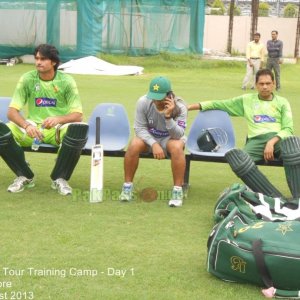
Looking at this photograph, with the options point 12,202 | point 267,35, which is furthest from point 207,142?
point 267,35

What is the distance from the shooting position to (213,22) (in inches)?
1355

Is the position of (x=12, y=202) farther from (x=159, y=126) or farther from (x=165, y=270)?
(x=165, y=270)

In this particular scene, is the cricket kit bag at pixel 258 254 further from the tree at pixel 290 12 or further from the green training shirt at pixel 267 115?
the tree at pixel 290 12

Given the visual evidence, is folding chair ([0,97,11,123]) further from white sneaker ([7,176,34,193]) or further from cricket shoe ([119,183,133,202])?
cricket shoe ([119,183,133,202])

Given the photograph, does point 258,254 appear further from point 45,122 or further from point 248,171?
point 45,122

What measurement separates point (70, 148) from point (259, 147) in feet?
5.81

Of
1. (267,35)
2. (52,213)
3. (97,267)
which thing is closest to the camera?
(97,267)

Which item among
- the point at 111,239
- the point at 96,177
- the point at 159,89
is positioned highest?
the point at 159,89

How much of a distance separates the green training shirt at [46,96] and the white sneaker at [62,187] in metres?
0.63

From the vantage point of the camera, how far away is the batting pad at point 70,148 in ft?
20.0

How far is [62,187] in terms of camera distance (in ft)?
20.8

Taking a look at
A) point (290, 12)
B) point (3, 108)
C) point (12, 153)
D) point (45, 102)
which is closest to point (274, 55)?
point (3, 108)

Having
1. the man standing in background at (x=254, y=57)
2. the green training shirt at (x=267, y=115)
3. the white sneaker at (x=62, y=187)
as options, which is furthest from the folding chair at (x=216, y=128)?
the man standing in background at (x=254, y=57)

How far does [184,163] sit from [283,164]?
2.92 ft
